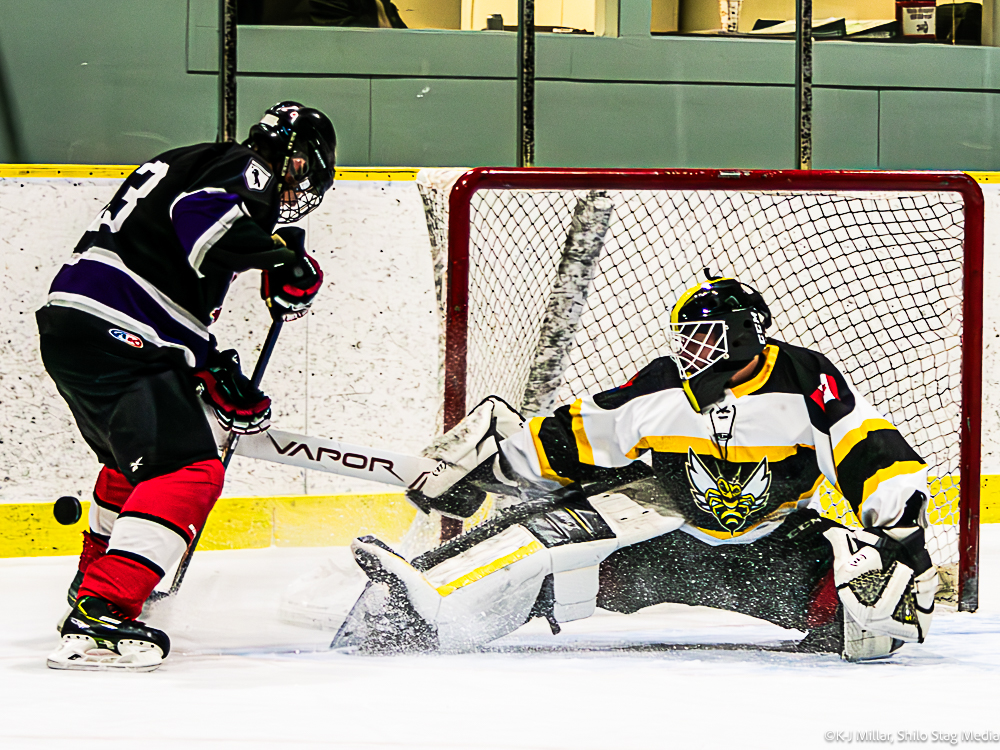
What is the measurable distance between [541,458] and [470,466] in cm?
16

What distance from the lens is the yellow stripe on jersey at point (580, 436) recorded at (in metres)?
2.43

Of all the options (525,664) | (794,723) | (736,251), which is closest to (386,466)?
(525,664)

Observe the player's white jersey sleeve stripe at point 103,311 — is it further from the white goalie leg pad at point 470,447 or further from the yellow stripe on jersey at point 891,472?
the yellow stripe on jersey at point 891,472

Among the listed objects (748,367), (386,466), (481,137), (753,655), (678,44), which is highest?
(678,44)

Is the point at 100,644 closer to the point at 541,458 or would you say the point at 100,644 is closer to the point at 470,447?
the point at 470,447

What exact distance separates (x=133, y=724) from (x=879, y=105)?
10.5 ft

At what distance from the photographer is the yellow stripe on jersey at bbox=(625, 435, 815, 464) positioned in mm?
2297

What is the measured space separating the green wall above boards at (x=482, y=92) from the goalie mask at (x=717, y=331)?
5.22 ft

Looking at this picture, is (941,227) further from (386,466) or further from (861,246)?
(386,466)

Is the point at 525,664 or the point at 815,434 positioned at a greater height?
the point at 815,434

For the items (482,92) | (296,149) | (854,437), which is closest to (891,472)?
(854,437)

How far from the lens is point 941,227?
297cm

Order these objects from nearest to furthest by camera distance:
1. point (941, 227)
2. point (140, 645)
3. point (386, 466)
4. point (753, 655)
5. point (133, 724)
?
point (133, 724), point (140, 645), point (753, 655), point (386, 466), point (941, 227)

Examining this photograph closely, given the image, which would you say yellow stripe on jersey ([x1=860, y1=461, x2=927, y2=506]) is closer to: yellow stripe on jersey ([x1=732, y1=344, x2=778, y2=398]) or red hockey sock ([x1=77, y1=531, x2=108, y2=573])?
yellow stripe on jersey ([x1=732, y1=344, x2=778, y2=398])
